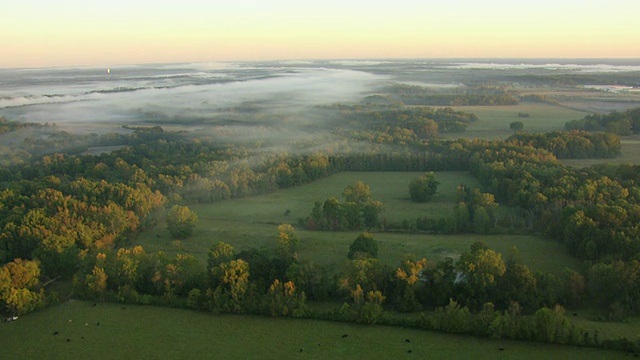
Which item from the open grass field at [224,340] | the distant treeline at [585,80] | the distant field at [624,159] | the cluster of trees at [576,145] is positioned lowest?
the open grass field at [224,340]

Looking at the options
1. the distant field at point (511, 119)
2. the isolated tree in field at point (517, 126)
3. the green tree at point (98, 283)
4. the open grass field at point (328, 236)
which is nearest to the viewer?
the green tree at point (98, 283)

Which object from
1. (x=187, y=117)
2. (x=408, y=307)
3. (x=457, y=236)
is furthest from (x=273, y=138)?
(x=408, y=307)

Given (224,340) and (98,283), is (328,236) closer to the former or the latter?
(224,340)

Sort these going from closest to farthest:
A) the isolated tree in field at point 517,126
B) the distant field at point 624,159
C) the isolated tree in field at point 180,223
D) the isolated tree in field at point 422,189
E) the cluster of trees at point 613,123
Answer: the isolated tree in field at point 180,223 < the isolated tree in field at point 422,189 < the distant field at point 624,159 < the cluster of trees at point 613,123 < the isolated tree in field at point 517,126

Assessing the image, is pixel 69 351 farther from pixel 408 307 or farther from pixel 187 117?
pixel 187 117

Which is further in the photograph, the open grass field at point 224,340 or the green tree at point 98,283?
the green tree at point 98,283

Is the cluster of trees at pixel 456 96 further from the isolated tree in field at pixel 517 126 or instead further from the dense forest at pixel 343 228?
the dense forest at pixel 343 228

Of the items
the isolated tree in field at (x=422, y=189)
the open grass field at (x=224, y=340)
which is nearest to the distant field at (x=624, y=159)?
the isolated tree in field at (x=422, y=189)

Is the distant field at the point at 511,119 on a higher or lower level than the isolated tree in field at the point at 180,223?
higher
